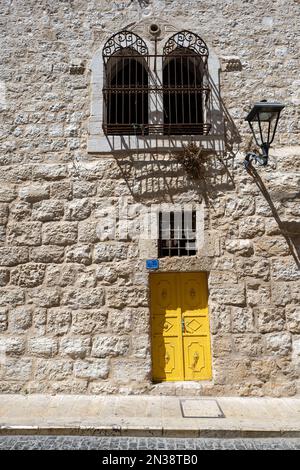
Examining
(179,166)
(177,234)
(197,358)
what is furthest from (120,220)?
(197,358)

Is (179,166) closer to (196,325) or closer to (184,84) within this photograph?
(184,84)

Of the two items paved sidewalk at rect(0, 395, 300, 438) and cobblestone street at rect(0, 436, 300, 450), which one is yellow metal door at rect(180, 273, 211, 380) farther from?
cobblestone street at rect(0, 436, 300, 450)

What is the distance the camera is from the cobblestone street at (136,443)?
326 centimetres

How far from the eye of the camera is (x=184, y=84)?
530cm

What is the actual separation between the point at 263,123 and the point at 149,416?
370cm

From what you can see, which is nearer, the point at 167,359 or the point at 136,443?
the point at 136,443

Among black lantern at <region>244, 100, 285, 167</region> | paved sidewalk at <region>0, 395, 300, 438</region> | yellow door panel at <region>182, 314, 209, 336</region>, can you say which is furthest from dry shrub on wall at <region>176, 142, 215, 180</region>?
paved sidewalk at <region>0, 395, 300, 438</region>

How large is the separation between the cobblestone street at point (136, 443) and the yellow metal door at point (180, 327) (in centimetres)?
114

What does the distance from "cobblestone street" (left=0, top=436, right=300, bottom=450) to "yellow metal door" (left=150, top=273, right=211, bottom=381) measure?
1.14m

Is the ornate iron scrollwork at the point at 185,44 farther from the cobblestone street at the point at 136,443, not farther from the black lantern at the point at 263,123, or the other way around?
the cobblestone street at the point at 136,443

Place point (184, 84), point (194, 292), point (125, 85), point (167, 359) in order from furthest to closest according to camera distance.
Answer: point (184, 84) → point (125, 85) → point (194, 292) → point (167, 359)

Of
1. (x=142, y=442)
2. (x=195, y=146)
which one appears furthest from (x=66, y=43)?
(x=142, y=442)

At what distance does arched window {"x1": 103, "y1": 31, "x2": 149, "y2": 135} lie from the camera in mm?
4996

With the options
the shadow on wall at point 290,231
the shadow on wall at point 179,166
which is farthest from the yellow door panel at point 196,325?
the shadow on wall at point 179,166
